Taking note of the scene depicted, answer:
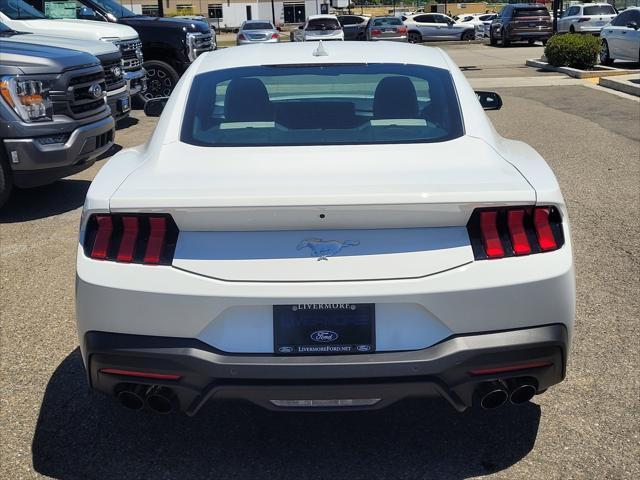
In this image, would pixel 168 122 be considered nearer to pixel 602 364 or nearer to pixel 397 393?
pixel 397 393

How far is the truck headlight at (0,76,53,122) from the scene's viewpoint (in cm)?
720

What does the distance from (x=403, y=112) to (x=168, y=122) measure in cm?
111

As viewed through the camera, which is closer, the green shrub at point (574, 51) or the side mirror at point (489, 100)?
the side mirror at point (489, 100)

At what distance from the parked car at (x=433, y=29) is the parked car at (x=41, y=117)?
122ft

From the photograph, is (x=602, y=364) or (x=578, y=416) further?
(x=602, y=364)

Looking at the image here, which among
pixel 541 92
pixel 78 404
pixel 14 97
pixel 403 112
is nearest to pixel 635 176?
pixel 403 112

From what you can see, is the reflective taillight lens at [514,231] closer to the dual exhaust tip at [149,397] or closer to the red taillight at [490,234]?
the red taillight at [490,234]

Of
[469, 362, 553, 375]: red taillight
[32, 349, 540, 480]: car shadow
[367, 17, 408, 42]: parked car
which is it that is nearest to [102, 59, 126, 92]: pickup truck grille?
[32, 349, 540, 480]: car shadow

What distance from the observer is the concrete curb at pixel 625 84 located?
16423mm

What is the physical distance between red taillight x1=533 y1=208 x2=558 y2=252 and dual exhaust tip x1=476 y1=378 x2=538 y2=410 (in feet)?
1.66

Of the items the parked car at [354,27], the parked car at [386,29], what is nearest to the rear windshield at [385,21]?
the parked car at [386,29]

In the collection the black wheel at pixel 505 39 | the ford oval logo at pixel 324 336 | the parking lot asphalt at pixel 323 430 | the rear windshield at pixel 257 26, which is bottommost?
the black wheel at pixel 505 39

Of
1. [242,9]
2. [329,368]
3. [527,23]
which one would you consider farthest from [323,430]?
[242,9]

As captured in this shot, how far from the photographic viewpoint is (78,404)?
390cm
